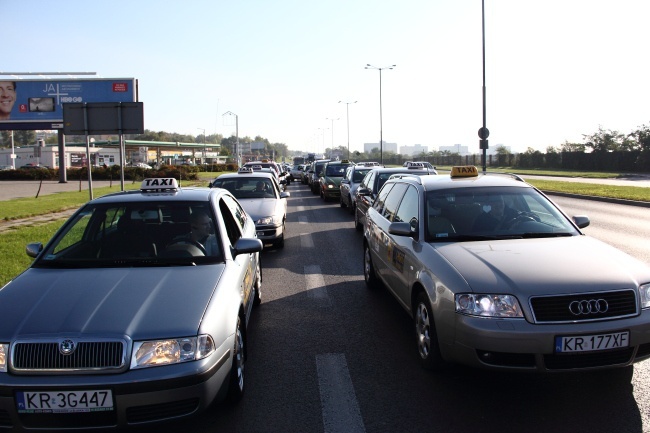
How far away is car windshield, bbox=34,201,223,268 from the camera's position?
4.75m

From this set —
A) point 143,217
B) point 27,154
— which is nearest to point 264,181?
point 143,217

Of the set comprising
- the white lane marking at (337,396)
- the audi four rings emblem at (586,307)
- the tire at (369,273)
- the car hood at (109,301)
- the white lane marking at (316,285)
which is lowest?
the white lane marking at (337,396)

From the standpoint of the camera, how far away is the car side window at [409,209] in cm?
596

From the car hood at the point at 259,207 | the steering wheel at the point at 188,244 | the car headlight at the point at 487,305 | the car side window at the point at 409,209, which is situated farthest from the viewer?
the car hood at the point at 259,207

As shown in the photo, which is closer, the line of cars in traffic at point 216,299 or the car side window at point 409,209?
the line of cars in traffic at point 216,299

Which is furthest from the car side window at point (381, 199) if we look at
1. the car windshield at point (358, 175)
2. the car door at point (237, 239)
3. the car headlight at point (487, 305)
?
the car windshield at point (358, 175)

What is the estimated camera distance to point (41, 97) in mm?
40344

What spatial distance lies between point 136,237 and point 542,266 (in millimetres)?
3316

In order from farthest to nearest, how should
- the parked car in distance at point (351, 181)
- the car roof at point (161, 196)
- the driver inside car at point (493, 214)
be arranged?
the parked car in distance at point (351, 181)
the driver inside car at point (493, 214)
the car roof at point (161, 196)

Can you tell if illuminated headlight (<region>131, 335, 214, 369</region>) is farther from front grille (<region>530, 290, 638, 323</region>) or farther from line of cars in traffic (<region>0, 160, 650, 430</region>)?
front grille (<region>530, 290, 638, 323</region>)

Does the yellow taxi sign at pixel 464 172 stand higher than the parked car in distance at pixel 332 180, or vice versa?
the yellow taxi sign at pixel 464 172

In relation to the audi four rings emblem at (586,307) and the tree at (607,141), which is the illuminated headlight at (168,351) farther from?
the tree at (607,141)

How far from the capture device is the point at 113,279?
169 inches

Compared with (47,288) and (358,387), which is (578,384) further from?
(47,288)
